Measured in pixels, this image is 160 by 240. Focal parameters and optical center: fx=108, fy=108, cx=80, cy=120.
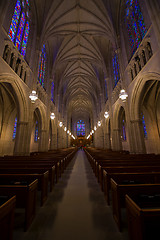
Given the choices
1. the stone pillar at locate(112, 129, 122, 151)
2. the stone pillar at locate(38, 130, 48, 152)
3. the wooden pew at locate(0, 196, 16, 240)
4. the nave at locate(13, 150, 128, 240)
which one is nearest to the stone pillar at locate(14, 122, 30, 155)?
the stone pillar at locate(38, 130, 48, 152)

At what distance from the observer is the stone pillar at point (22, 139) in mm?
7938

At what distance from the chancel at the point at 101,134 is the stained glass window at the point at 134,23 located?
0.25 feet

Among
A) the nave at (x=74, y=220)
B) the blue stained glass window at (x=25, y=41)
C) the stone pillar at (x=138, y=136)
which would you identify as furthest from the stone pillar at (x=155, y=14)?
the blue stained glass window at (x=25, y=41)

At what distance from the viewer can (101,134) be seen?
21062 millimetres

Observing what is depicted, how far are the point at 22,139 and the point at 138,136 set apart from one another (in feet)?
29.5

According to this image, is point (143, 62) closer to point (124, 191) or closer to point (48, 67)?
point (124, 191)

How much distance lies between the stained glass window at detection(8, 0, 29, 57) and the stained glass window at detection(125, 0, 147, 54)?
9.04 m

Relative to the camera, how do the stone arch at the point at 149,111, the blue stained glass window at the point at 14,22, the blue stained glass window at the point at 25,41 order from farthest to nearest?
the blue stained glass window at the point at 25,41, the stone arch at the point at 149,111, the blue stained glass window at the point at 14,22

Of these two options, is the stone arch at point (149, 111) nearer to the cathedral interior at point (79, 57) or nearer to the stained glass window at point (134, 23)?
the cathedral interior at point (79, 57)

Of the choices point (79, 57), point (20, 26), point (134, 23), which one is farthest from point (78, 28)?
point (20, 26)

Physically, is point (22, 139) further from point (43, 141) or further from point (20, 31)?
point (20, 31)

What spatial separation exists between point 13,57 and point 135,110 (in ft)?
31.9

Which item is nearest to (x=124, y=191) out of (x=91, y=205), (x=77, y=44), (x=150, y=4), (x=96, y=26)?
(x=91, y=205)

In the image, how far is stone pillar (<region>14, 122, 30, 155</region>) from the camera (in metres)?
7.94
